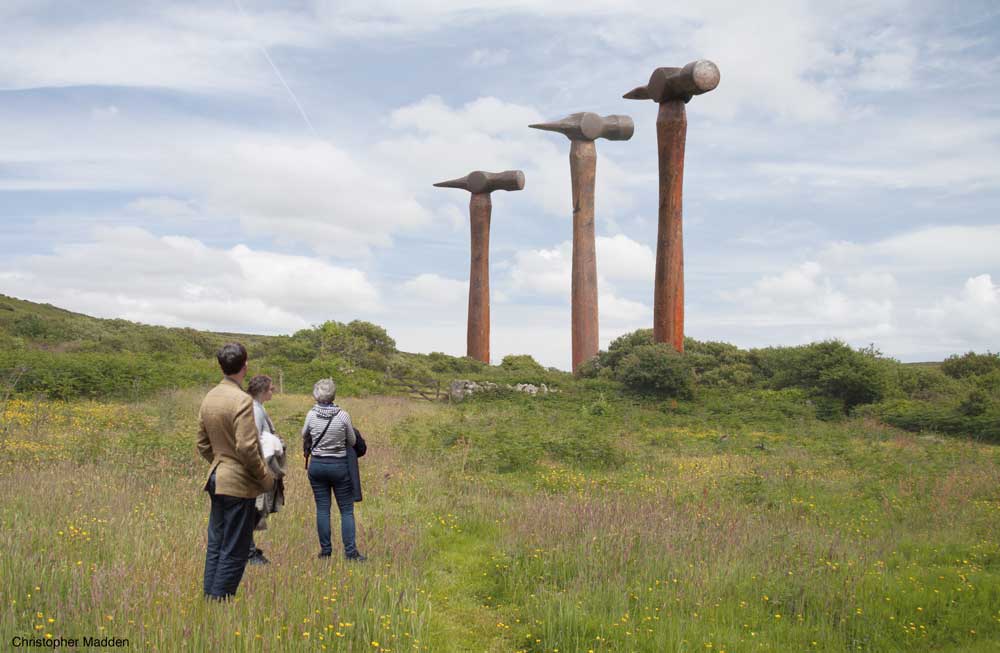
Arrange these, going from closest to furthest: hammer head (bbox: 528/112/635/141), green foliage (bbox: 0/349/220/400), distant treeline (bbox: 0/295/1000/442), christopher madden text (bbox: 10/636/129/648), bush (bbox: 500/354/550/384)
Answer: christopher madden text (bbox: 10/636/129/648), green foliage (bbox: 0/349/220/400), distant treeline (bbox: 0/295/1000/442), hammer head (bbox: 528/112/635/141), bush (bbox: 500/354/550/384)

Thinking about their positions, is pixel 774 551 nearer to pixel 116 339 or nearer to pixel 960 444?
pixel 960 444

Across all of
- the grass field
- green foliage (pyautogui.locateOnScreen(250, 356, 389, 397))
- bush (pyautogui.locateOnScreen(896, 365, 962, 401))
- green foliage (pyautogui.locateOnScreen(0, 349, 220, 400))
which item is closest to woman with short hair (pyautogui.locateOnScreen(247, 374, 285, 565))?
the grass field

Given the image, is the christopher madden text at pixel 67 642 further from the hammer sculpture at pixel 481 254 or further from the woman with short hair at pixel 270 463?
the hammer sculpture at pixel 481 254

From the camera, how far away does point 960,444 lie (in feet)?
64.6

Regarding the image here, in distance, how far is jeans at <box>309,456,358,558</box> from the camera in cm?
692

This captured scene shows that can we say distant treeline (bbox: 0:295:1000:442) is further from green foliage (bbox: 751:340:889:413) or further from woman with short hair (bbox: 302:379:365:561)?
woman with short hair (bbox: 302:379:365:561)

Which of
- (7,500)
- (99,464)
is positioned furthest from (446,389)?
(7,500)

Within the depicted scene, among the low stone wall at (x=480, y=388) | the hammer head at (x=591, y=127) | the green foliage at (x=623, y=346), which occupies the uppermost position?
the hammer head at (x=591, y=127)

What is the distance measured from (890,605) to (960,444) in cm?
1561

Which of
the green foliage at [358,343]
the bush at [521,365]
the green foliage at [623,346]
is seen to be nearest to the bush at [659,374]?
the green foliage at [623,346]

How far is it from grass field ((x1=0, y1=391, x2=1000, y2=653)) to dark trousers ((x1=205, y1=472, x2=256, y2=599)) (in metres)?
0.19

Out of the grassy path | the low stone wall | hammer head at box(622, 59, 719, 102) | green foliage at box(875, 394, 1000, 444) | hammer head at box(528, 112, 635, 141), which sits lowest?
the grassy path

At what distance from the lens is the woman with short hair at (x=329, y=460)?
6.91 metres

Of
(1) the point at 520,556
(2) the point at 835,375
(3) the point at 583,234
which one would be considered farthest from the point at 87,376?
(2) the point at 835,375
